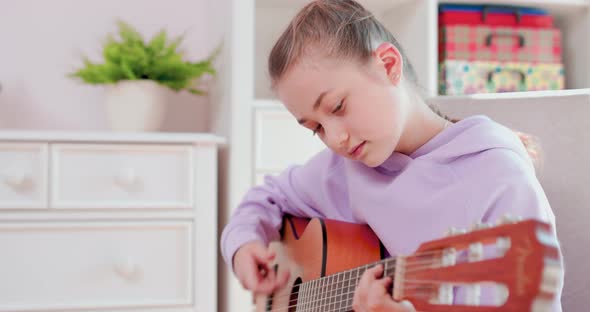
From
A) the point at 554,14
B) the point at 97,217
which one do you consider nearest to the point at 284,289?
the point at 97,217

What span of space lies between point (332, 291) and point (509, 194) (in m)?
0.25

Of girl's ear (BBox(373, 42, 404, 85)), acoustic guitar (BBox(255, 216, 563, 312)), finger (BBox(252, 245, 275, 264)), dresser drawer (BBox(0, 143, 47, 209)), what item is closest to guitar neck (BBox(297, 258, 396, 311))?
acoustic guitar (BBox(255, 216, 563, 312))

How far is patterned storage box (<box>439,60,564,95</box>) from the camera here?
6.36ft

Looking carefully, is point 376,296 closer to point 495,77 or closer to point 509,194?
point 509,194

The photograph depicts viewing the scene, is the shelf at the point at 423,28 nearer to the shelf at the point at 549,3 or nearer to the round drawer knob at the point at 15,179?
the shelf at the point at 549,3

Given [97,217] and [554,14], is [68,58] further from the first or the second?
[554,14]

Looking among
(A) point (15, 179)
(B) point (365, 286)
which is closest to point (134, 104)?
(A) point (15, 179)

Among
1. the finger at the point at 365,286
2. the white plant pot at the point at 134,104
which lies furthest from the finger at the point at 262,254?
the white plant pot at the point at 134,104

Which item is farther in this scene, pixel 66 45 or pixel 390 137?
pixel 66 45

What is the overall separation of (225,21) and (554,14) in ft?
3.39

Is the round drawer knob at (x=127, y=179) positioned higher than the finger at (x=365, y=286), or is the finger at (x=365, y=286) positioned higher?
the round drawer knob at (x=127, y=179)

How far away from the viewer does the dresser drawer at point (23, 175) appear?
1.57 metres

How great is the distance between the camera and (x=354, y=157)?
2.92 ft

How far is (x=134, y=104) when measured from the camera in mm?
1834
